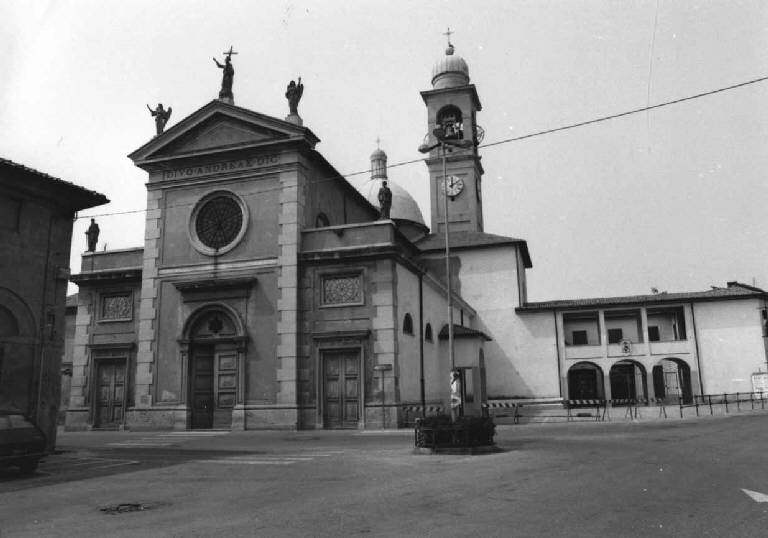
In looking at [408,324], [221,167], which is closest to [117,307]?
[221,167]

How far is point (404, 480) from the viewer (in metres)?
11.3

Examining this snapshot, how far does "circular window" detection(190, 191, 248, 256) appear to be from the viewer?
96.5ft

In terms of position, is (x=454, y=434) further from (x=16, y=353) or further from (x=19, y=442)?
(x=16, y=353)

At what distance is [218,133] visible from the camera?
30078 millimetres

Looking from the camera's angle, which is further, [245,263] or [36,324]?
[245,263]

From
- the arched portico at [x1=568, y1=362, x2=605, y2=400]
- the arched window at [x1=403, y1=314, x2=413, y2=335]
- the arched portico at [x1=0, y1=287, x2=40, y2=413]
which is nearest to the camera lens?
the arched portico at [x1=0, y1=287, x2=40, y2=413]

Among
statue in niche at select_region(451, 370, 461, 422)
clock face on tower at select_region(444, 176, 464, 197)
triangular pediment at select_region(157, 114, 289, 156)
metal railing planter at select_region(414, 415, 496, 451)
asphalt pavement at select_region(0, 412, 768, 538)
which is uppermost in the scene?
clock face on tower at select_region(444, 176, 464, 197)

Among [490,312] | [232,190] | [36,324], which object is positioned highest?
[232,190]

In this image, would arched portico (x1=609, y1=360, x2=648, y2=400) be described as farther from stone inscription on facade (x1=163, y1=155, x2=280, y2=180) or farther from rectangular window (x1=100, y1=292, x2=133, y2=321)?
rectangular window (x1=100, y1=292, x2=133, y2=321)

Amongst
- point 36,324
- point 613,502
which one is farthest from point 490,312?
point 613,502

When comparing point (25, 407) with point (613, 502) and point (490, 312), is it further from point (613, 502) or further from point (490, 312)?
point (490, 312)

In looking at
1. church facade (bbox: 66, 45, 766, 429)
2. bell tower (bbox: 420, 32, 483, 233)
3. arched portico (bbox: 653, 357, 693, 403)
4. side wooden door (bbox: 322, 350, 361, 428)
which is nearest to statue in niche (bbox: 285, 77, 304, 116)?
church facade (bbox: 66, 45, 766, 429)

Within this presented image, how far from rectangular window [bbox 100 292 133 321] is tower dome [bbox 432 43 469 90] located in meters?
27.6

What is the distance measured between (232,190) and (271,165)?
2207 millimetres
